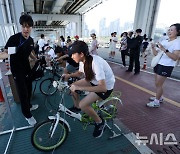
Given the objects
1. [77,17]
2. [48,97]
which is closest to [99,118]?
[48,97]

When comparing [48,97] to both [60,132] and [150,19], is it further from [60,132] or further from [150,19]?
[150,19]

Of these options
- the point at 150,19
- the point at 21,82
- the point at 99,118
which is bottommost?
the point at 99,118

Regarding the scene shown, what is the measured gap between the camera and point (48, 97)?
13.0 ft

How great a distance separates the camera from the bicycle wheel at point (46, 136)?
2.15m

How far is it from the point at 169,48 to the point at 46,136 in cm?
299

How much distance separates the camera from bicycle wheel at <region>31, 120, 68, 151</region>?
215 centimetres

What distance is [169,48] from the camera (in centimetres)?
299

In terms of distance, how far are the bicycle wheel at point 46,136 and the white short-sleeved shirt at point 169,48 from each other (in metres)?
2.45

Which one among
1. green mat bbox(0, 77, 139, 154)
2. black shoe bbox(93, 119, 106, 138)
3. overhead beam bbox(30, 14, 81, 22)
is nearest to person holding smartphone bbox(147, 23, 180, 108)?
green mat bbox(0, 77, 139, 154)

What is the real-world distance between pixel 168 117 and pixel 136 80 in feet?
8.25

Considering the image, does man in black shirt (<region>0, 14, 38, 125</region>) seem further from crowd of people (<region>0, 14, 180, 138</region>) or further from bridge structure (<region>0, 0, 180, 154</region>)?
bridge structure (<region>0, 0, 180, 154</region>)

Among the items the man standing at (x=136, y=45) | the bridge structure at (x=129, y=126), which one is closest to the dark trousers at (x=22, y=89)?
the bridge structure at (x=129, y=126)

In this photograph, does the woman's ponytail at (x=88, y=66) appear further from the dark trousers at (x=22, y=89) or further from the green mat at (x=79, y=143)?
the dark trousers at (x=22, y=89)

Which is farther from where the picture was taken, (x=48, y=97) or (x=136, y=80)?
(x=136, y=80)
